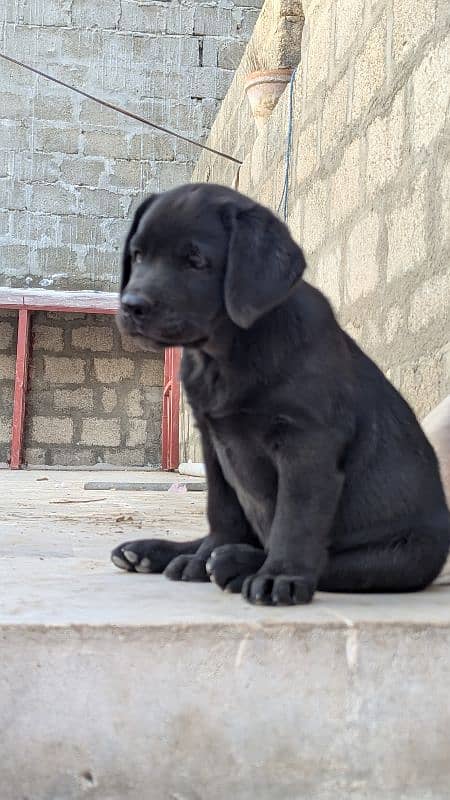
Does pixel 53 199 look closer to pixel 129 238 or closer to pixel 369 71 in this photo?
pixel 369 71

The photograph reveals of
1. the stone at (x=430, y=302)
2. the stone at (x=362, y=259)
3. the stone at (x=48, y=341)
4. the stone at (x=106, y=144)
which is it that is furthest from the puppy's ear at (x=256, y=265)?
the stone at (x=106, y=144)

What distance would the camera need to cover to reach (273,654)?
4.07ft

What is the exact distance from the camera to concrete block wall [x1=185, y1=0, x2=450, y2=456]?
2.82 m

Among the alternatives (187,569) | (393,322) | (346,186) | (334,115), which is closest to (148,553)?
(187,569)

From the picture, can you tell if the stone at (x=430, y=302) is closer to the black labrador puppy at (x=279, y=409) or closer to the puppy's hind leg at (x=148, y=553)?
the black labrador puppy at (x=279, y=409)

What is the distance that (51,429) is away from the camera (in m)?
10.3

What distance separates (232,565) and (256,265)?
1.68 ft

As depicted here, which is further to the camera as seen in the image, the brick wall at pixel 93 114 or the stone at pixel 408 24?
the brick wall at pixel 93 114

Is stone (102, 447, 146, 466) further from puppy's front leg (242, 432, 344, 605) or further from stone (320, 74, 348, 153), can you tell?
puppy's front leg (242, 432, 344, 605)

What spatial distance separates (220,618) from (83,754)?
0.82 feet

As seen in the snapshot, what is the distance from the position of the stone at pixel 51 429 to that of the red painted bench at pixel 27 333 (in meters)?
0.18

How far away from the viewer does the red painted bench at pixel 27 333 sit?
385 inches

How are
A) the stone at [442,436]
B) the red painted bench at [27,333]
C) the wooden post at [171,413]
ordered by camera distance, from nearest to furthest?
the stone at [442,436] < the wooden post at [171,413] < the red painted bench at [27,333]

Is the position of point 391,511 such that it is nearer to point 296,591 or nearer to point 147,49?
point 296,591
